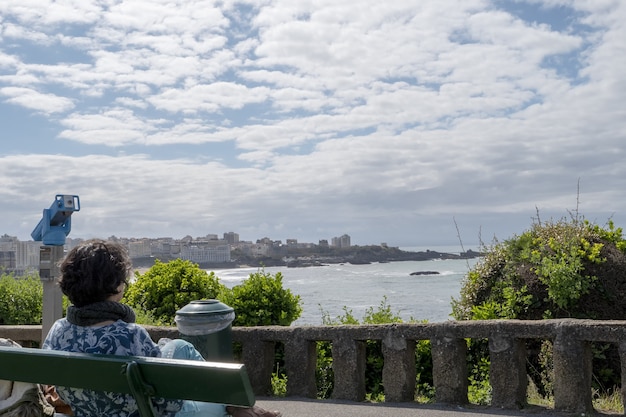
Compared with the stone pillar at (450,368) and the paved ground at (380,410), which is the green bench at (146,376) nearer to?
the paved ground at (380,410)

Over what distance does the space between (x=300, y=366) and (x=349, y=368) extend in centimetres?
51

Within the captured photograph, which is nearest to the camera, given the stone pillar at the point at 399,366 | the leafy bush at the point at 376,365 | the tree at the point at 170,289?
the stone pillar at the point at 399,366

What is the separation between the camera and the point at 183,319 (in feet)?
17.8

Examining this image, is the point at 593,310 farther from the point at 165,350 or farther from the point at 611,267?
the point at 165,350

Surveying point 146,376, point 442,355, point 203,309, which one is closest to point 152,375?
point 146,376

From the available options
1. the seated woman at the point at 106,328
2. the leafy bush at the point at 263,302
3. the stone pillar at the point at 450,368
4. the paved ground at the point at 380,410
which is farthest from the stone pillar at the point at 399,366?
the seated woman at the point at 106,328

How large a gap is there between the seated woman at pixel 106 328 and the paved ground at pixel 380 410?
117 inches

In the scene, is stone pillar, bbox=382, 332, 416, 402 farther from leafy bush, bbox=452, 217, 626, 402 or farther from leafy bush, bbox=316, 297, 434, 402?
leafy bush, bbox=452, 217, 626, 402

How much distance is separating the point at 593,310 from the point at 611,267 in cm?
53

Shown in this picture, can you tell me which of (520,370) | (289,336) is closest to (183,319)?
(289,336)

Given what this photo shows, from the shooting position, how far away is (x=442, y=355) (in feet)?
21.0

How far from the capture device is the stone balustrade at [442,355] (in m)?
5.92

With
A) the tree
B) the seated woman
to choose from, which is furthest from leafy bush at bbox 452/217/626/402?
the seated woman

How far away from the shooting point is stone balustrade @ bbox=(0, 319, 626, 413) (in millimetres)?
5922
